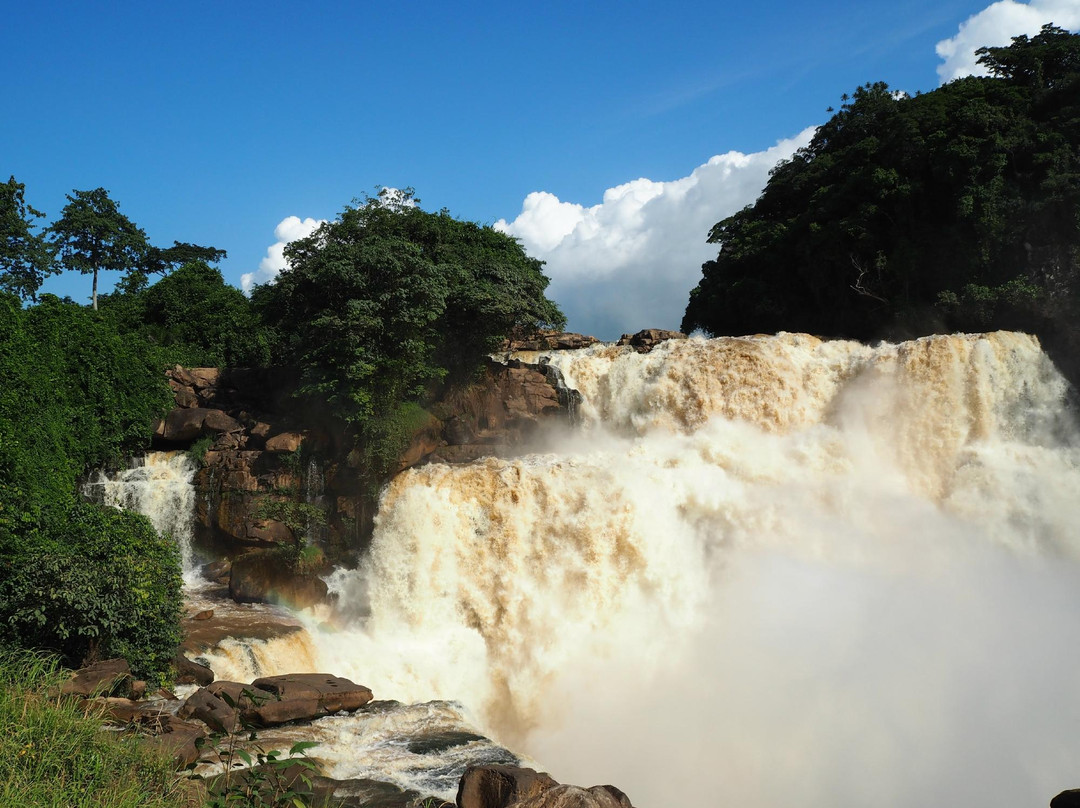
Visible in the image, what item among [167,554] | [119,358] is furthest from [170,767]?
[119,358]

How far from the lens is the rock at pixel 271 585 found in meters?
19.1

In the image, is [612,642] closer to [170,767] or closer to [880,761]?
[880,761]

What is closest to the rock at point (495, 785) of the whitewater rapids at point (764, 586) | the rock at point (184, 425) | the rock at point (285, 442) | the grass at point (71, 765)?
the grass at point (71, 765)

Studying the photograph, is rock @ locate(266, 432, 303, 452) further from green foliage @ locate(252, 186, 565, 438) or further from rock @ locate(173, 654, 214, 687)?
rock @ locate(173, 654, 214, 687)

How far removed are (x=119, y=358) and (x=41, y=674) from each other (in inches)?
533

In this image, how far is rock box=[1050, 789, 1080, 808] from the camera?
261 inches

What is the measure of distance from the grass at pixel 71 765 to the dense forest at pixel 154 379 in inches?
177

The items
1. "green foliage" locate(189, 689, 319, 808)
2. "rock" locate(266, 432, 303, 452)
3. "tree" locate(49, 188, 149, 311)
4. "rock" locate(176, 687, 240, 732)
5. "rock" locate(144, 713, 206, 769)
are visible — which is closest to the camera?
"green foliage" locate(189, 689, 319, 808)

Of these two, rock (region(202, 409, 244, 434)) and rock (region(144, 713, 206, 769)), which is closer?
rock (region(144, 713, 206, 769))

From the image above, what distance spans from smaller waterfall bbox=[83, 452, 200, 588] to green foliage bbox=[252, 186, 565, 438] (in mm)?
4181

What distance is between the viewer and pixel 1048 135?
2348cm

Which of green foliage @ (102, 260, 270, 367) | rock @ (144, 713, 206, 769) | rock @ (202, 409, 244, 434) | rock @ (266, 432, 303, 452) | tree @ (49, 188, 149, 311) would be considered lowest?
rock @ (144, 713, 206, 769)

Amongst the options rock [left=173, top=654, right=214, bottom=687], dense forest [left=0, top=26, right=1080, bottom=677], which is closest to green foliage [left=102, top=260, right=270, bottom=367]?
dense forest [left=0, top=26, right=1080, bottom=677]

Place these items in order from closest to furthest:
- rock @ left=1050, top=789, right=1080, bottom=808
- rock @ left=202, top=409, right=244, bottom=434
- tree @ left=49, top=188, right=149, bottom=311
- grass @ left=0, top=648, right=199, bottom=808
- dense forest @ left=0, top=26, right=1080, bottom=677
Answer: grass @ left=0, top=648, right=199, bottom=808
rock @ left=1050, top=789, right=1080, bottom=808
dense forest @ left=0, top=26, right=1080, bottom=677
rock @ left=202, top=409, right=244, bottom=434
tree @ left=49, top=188, right=149, bottom=311
